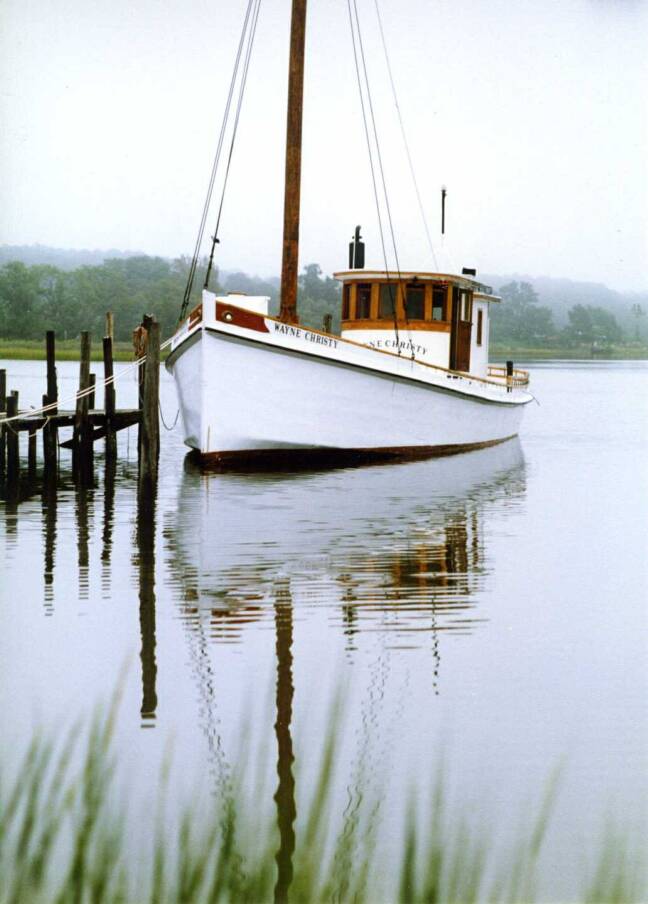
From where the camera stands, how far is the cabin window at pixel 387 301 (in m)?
21.5

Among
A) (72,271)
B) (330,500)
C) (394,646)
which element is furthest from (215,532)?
(72,271)

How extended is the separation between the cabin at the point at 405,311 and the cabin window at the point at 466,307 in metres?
0.43

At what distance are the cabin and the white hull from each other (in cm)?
88

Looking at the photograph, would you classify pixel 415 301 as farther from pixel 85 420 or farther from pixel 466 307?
pixel 85 420

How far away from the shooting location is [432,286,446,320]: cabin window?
2180cm

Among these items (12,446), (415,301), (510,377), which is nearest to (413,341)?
(415,301)

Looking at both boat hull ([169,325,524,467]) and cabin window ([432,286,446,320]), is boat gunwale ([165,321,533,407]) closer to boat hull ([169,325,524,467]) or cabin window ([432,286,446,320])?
boat hull ([169,325,524,467])

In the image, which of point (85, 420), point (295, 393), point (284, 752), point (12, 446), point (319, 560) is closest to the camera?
point (284, 752)

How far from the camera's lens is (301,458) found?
19234mm

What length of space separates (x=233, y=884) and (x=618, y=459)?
69.7 ft

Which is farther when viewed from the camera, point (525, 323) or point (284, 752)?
point (525, 323)

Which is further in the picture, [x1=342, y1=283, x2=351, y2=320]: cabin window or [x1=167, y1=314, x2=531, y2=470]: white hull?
[x1=342, y1=283, x2=351, y2=320]: cabin window

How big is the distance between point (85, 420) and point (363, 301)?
586 centimetres

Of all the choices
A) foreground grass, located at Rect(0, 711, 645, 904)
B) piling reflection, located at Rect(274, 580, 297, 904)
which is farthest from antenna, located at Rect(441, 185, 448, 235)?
foreground grass, located at Rect(0, 711, 645, 904)
